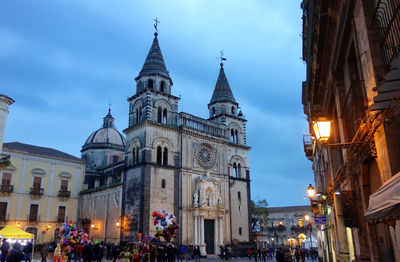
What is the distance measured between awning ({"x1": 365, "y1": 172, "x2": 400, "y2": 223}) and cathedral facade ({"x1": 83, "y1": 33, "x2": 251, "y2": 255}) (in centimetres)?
2792

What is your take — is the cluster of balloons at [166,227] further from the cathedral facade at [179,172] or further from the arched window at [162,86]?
the arched window at [162,86]

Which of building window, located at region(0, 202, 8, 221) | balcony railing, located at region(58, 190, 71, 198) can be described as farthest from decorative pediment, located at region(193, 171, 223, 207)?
building window, located at region(0, 202, 8, 221)

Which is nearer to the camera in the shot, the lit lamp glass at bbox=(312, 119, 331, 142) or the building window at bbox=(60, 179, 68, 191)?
the lit lamp glass at bbox=(312, 119, 331, 142)

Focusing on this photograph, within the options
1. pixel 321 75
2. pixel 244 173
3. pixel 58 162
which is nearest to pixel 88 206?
pixel 58 162

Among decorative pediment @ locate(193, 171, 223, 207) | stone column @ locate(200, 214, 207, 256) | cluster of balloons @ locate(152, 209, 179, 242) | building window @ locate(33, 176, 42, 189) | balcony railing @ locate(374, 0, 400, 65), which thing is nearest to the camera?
balcony railing @ locate(374, 0, 400, 65)

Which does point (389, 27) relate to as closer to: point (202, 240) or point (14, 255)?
point (14, 255)

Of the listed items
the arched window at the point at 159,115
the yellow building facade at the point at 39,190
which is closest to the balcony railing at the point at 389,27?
the arched window at the point at 159,115

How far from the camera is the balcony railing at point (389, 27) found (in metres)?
5.79

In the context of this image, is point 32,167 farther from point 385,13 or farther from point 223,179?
point 385,13

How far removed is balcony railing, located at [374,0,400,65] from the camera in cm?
579

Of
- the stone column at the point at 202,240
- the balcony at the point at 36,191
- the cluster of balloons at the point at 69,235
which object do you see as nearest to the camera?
the cluster of balloons at the point at 69,235

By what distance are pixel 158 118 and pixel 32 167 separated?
1592cm

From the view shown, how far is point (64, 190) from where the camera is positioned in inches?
1596

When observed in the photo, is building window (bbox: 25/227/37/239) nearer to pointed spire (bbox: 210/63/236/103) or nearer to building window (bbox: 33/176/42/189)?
building window (bbox: 33/176/42/189)
